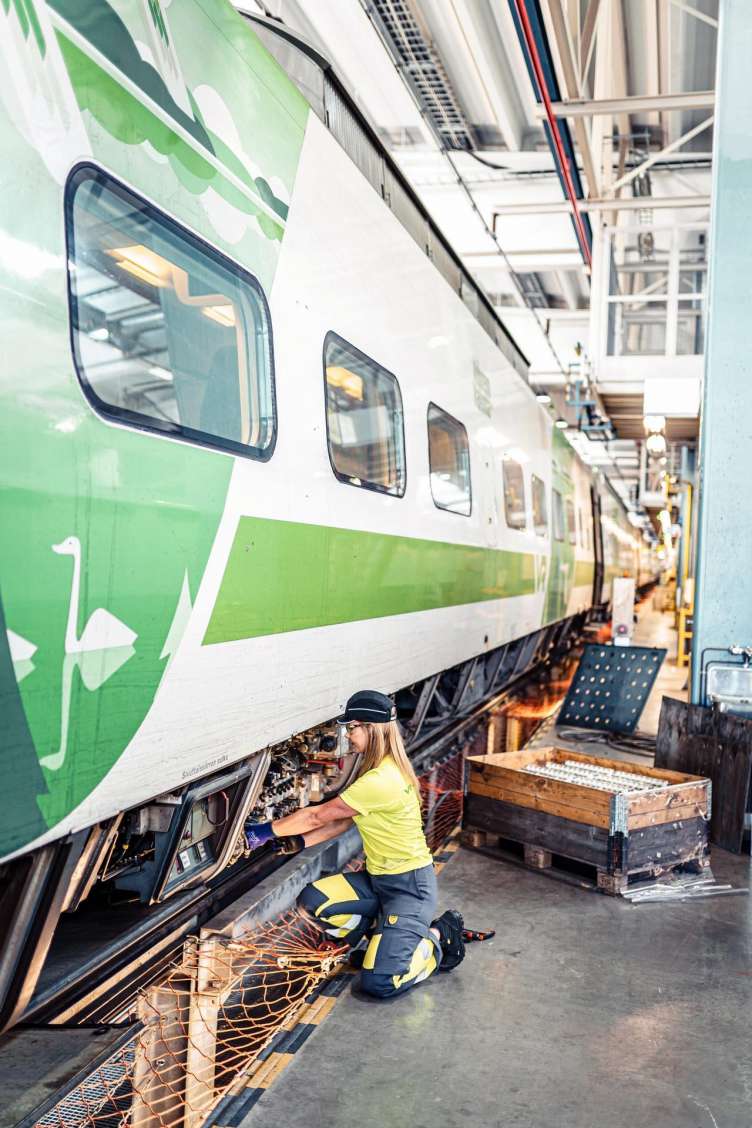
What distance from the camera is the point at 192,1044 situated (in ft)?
10.5

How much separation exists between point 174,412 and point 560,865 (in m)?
3.56

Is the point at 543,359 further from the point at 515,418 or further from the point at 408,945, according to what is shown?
the point at 408,945

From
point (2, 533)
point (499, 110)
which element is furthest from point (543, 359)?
point (2, 533)

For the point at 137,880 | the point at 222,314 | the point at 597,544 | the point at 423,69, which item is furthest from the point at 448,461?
the point at 597,544

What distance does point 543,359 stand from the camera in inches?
725

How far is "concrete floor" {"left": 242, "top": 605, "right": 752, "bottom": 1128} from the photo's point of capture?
295cm

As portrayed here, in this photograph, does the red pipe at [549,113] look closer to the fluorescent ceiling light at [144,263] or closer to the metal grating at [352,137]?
the metal grating at [352,137]

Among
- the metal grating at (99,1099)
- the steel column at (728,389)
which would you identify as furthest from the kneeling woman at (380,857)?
the steel column at (728,389)

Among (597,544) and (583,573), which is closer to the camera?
(583,573)

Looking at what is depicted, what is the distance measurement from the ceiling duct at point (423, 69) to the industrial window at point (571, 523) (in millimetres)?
4982

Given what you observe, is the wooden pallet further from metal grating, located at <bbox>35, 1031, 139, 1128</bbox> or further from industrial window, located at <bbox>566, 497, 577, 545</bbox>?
industrial window, located at <bbox>566, 497, 577, 545</bbox>

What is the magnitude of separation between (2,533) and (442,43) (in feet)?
29.5

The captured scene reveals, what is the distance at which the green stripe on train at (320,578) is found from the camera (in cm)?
335

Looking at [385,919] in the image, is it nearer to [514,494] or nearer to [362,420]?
[362,420]
